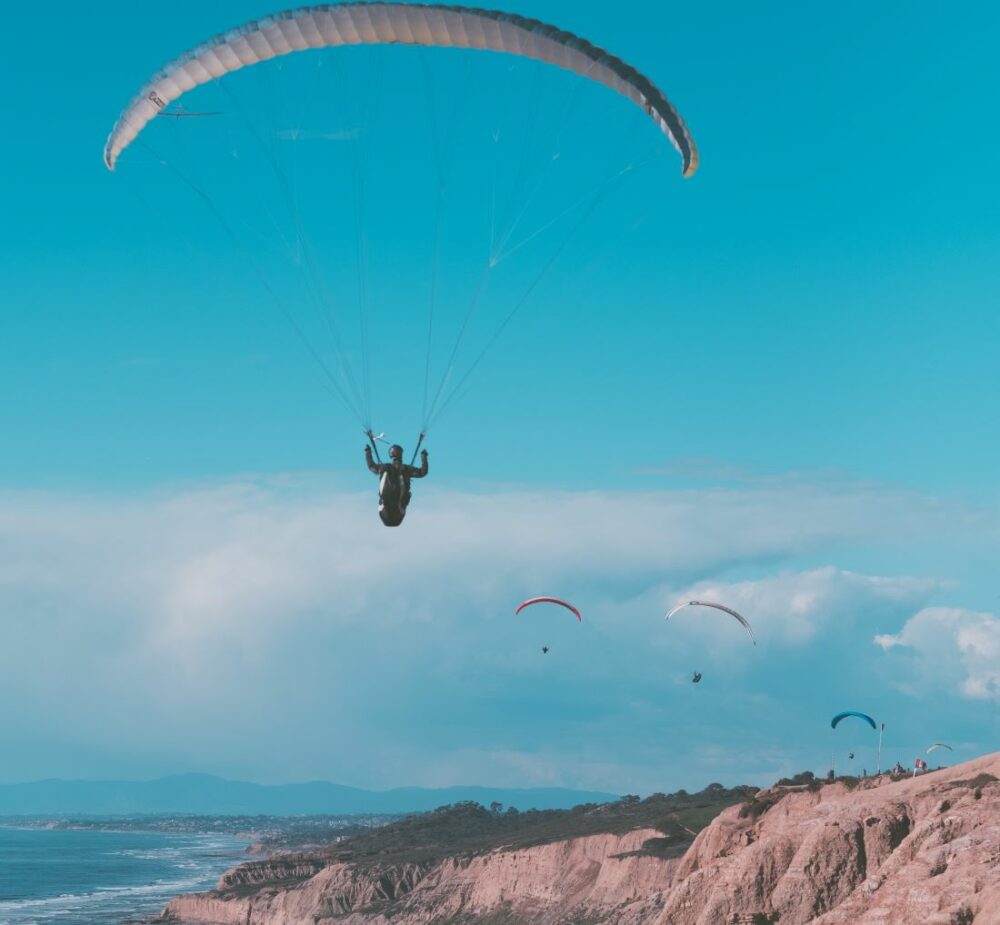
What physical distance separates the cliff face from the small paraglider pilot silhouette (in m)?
10.6

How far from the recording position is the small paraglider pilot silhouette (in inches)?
1018

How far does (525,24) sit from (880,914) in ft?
57.9

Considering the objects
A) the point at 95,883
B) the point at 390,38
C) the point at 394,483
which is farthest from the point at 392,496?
the point at 95,883

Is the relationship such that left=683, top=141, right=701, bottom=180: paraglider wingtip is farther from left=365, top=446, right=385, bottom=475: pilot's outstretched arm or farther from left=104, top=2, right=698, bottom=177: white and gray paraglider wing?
left=365, top=446, right=385, bottom=475: pilot's outstretched arm

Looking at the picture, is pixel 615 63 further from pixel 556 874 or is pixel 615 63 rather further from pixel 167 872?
pixel 167 872

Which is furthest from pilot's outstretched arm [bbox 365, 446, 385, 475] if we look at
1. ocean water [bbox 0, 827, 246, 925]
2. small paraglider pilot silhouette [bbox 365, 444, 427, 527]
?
ocean water [bbox 0, 827, 246, 925]

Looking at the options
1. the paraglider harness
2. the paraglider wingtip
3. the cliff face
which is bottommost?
the cliff face

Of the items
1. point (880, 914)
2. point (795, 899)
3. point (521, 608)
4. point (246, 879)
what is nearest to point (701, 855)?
point (521, 608)

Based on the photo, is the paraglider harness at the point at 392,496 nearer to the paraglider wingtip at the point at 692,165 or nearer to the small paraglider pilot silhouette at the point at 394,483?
the small paraglider pilot silhouette at the point at 394,483

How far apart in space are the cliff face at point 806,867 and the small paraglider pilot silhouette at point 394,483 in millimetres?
10605

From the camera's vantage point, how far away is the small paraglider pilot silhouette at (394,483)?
1018 inches

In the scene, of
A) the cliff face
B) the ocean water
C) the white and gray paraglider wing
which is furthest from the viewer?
the ocean water

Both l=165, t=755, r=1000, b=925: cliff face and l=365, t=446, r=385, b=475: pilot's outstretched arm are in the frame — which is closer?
l=165, t=755, r=1000, b=925: cliff face

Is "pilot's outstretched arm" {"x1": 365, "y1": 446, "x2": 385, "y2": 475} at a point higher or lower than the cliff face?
higher
